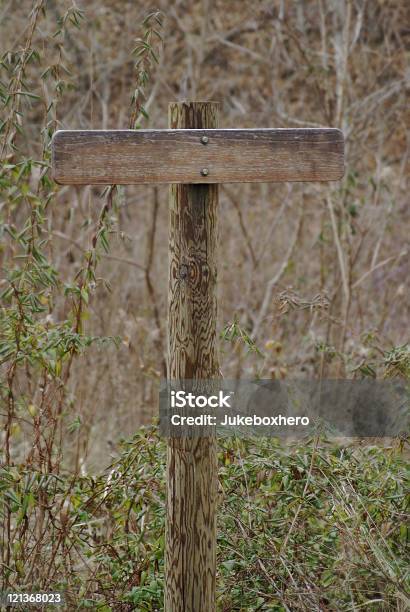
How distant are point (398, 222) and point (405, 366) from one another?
424 centimetres

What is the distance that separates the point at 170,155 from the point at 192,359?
601 millimetres

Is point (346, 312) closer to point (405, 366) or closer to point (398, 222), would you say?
point (405, 366)

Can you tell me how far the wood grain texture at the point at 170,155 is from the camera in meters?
2.64

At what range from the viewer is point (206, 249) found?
2711 mm

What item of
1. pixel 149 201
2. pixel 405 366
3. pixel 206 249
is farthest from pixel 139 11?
pixel 206 249

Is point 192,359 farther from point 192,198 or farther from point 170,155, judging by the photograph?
point 170,155

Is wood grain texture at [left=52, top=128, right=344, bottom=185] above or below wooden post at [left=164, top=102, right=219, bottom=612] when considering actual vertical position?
above

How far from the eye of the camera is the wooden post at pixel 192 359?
2705mm

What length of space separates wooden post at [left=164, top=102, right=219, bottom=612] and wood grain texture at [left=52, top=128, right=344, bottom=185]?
7 centimetres

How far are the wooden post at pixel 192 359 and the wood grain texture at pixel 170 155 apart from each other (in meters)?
0.07

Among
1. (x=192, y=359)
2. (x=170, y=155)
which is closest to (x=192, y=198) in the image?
(x=170, y=155)

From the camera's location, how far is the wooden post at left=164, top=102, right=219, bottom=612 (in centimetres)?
271

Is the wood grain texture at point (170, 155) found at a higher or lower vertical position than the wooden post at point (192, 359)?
higher

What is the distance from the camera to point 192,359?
273cm
